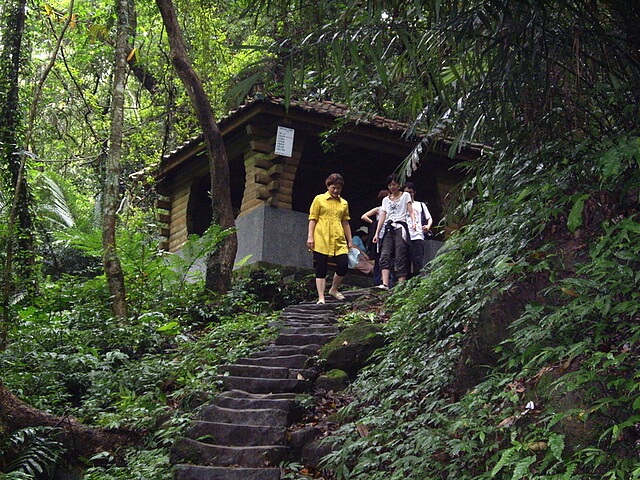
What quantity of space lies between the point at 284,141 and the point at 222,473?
28.5 feet

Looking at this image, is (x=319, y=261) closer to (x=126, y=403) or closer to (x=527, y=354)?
(x=126, y=403)

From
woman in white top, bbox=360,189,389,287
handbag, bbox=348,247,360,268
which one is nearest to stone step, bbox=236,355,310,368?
woman in white top, bbox=360,189,389,287

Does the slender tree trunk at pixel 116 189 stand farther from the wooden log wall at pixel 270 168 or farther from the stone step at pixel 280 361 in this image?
the wooden log wall at pixel 270 168

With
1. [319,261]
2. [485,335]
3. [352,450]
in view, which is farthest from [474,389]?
[319,261]

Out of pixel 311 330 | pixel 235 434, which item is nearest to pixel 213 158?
pixel 311 330

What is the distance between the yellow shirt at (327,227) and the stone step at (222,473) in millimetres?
5006

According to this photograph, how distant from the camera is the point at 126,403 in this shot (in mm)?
8805

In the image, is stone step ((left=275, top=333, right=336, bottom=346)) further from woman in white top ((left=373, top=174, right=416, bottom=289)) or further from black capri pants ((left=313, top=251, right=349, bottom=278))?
woman in white top ((left=373, top=174, right=416, bottom=289))

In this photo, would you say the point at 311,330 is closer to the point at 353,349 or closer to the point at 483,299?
the point at 353,349

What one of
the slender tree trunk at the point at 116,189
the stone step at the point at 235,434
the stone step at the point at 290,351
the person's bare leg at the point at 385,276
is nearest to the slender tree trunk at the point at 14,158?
the slender tree trunk at the point at 116,189

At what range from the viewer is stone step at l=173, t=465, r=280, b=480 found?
22.4 ft

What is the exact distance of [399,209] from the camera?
12.3m

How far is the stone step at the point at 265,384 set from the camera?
28.0 ft

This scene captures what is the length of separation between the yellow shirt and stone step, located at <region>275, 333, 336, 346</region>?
72.4 inches
